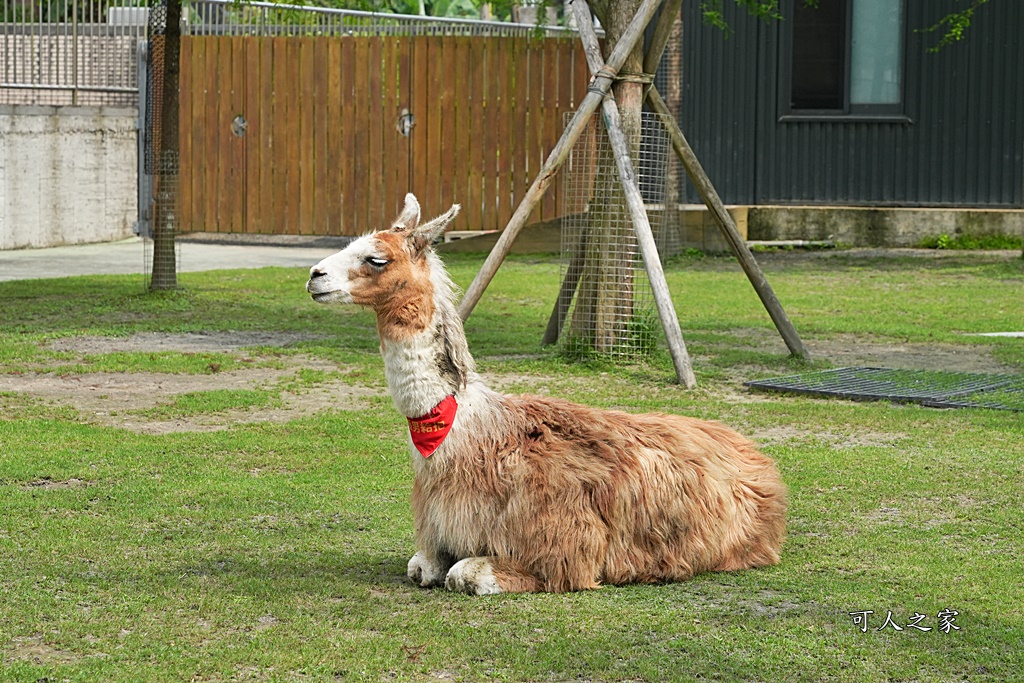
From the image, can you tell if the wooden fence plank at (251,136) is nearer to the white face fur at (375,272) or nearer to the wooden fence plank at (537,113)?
the wooden fence plank at (537,113)

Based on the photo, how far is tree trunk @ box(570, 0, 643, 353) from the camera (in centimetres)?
1112

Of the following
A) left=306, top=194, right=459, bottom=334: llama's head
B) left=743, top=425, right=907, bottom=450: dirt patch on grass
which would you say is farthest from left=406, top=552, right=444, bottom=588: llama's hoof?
left=743, top=425, right=907, bottom=450: dirt patch on grass

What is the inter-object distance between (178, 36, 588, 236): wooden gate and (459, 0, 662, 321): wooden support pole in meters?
9.78

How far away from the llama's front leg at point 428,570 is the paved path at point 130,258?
11.5 metres

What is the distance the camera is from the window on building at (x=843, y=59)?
2108 centimetres

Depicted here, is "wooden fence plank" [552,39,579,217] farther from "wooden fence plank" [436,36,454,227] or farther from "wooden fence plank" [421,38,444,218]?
"wooden fence plank" [421,38,444,218]

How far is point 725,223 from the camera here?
11227mm

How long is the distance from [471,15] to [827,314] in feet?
83.7

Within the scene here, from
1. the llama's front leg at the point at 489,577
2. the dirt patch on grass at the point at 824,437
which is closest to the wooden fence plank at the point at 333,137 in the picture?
the dirt patch on grass at the point at 824,437

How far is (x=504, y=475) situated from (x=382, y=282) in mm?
878

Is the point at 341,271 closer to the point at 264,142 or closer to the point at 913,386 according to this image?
the point at 913,386

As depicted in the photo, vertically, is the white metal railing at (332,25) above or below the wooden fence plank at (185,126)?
above

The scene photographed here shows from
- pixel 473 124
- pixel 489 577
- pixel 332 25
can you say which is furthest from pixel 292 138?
pixel 489 577

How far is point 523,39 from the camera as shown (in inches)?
812
